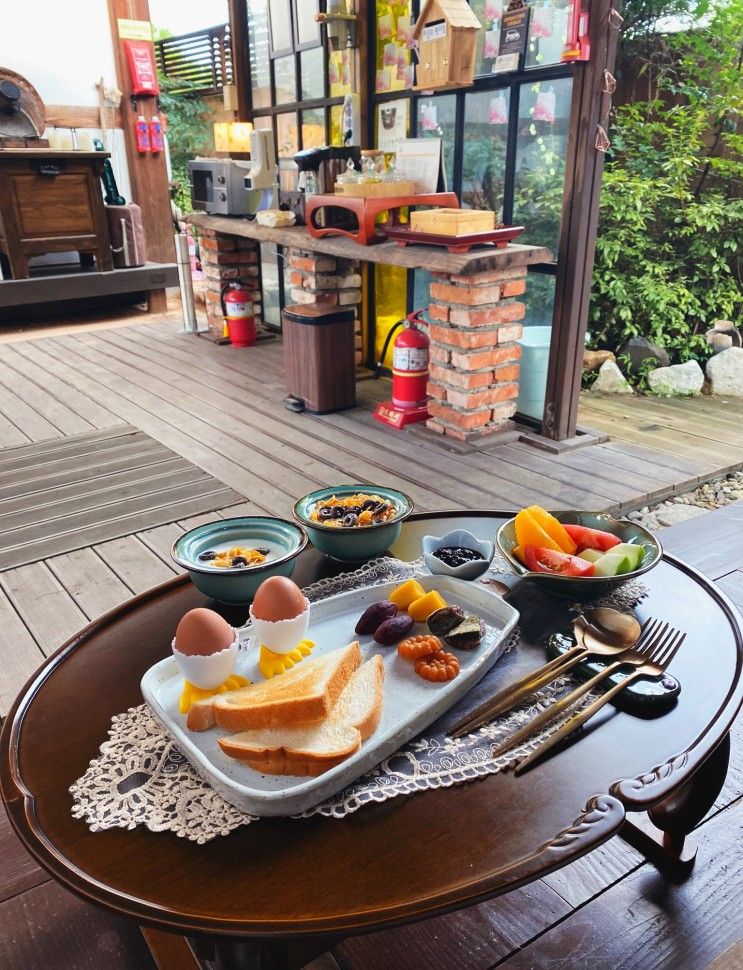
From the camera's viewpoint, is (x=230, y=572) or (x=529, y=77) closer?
(x=230, y=572)

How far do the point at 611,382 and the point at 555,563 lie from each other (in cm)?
357

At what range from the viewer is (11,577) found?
7.91 feet

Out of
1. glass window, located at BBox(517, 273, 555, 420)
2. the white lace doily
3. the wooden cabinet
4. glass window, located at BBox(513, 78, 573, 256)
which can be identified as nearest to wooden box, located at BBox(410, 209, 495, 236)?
glass window, located at BBox(513, 78, 573, 256)

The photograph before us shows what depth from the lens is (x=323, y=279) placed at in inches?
165

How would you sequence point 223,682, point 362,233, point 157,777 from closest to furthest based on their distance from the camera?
point 157,777 → point 223,682 → point 362,233

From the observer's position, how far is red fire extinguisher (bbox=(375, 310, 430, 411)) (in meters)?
3.63

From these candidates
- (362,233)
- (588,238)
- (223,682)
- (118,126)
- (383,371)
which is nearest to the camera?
(223,682)

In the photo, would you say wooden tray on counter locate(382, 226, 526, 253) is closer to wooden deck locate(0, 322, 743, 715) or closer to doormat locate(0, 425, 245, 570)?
wooden deck locate(0, 322, 743, 715)

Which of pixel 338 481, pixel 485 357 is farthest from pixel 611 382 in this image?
pixel 338 481

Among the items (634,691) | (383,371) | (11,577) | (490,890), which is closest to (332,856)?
(490,890)

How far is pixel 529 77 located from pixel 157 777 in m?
3.30

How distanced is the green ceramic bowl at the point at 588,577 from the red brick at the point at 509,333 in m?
2.05

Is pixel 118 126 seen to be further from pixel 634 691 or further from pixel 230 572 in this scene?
pixel 634 691

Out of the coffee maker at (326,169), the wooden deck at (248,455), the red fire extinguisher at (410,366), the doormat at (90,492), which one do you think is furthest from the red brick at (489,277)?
the doormat at (90,492)
